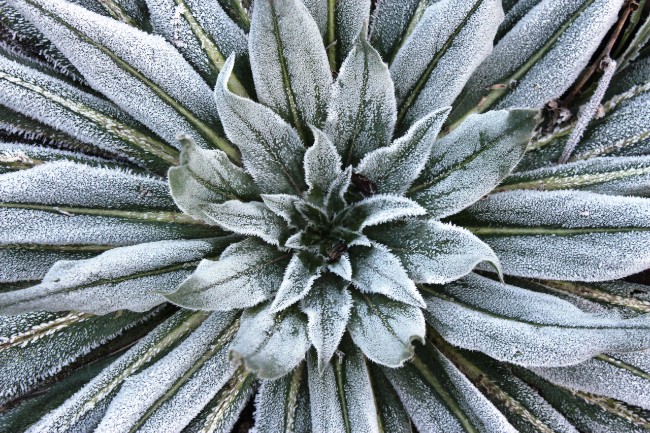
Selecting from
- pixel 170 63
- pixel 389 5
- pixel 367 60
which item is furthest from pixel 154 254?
pixel 389 5

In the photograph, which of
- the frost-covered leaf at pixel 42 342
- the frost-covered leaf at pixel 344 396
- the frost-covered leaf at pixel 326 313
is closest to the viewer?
the frost-covered leaf at pixel 326 313

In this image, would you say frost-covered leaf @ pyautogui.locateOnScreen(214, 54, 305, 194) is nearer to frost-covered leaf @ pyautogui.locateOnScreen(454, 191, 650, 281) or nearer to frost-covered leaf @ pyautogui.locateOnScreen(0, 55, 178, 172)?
frost-covered leaf @ pyautogui.locateOnScreen(0, 55, 178, 172)

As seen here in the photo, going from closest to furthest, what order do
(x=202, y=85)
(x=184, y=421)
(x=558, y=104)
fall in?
(x=184, y=421) < (x=202, y=85) < (x=558, y=104)

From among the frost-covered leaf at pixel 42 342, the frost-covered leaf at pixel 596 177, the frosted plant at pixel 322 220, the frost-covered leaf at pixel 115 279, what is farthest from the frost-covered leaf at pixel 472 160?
the frost-covered leaf at pixel 42 342

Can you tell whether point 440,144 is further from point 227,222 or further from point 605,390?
point 605,390

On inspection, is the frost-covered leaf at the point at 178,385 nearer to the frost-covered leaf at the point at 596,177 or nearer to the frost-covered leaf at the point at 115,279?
the frost-covered leaf at the point at 115,279

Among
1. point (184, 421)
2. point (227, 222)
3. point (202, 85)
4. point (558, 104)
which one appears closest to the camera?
point (227, 222)
